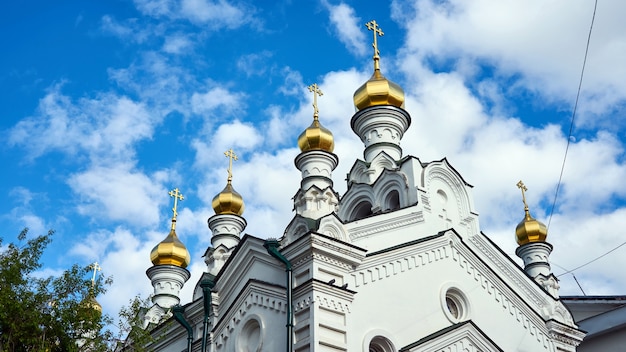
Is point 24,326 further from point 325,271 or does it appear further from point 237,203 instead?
point 237,203

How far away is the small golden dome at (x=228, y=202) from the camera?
917 inches

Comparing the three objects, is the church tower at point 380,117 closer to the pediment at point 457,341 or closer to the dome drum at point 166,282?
the pediment at point 457,341

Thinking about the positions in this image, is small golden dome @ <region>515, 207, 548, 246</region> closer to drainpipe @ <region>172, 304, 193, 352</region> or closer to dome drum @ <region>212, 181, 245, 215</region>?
dome drum @ <region>212, 181, 245, 215</region>

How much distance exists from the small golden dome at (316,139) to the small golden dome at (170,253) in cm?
806

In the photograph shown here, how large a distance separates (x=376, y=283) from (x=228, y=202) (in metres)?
11.6

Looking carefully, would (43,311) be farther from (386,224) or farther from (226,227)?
(226,227)

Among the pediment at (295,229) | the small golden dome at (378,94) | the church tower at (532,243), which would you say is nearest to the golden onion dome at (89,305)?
the pediment at (295,229)

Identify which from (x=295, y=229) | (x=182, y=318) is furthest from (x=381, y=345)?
(x=182, y=318)

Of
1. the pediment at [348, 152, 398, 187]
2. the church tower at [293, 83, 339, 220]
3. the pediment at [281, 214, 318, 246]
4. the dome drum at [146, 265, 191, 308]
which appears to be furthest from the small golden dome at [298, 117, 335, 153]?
the dome drum at [146, 265, 191, 308]

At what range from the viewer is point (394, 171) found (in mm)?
15570

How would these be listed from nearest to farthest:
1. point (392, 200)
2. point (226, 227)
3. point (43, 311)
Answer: point (43, 311) → point (392, 200) → point (226, 227)

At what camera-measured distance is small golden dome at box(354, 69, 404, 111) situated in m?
19.0

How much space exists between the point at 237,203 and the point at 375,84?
6918mm

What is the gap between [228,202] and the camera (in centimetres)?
2330
